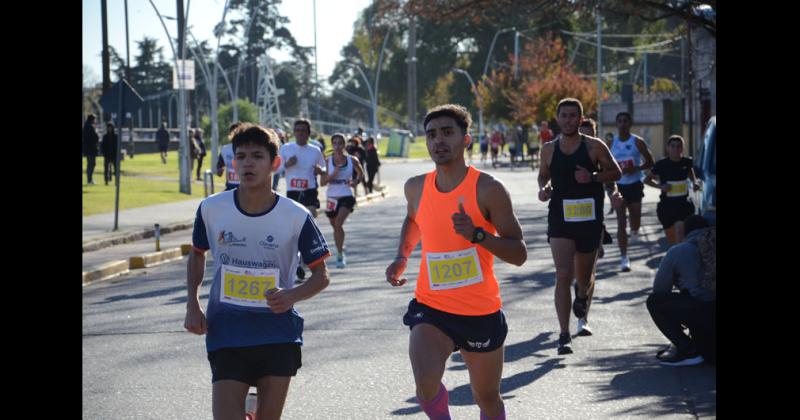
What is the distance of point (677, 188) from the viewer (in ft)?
46.9

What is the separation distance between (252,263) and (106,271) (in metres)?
10.3

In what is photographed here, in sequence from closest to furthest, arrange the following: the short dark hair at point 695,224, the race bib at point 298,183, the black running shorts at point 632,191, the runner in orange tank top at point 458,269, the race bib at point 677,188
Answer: the runner in orange tank top at point 458,269, the short dark hair at point 695,224, the race bib at point 677,188, the race bib at point 298,183, the black running shorts at point 632,191

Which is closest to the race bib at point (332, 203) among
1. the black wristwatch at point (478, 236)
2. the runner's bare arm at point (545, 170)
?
the runner's bare arm at point (545, 170)

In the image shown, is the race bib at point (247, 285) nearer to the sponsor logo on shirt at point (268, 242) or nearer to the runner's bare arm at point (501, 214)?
the sponsor logo on shirt at point (268, 242)

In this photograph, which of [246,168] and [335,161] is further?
[335,161]

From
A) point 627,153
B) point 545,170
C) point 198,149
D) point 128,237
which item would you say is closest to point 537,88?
point 198,149

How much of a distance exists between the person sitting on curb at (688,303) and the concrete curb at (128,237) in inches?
440

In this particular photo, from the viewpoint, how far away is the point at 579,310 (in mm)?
9812

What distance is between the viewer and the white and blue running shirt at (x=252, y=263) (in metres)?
5.34
